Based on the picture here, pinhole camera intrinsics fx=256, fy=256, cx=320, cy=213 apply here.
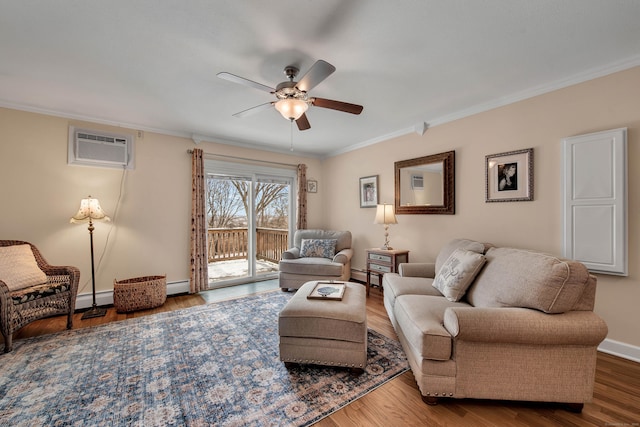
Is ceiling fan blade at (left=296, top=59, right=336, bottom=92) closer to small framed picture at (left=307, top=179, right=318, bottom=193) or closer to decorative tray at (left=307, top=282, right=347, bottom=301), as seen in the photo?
decorative tray at (left=307, top=282, right=347, bottom=301)

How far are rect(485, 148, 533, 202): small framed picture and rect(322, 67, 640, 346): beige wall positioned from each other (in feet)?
0.20

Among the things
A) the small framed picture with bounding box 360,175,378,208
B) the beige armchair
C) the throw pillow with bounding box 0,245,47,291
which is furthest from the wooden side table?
the throw pillow with bounding box 0,245,47,291

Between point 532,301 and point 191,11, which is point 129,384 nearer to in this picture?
point 191,11

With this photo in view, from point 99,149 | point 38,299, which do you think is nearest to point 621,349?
point 38,299

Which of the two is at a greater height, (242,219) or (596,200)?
(596,200)

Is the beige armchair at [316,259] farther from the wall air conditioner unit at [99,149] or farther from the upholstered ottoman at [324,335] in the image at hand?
the wall air conditioner unit at [99,149]

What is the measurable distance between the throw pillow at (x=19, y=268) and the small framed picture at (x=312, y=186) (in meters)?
3.91

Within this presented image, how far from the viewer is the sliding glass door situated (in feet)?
14.5

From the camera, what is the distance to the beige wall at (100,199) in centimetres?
294

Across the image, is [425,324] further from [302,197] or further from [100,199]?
[100,199]

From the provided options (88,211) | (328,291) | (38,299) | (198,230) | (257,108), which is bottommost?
(38,299)

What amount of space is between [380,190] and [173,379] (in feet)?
11.7

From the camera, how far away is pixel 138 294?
3.22 metres

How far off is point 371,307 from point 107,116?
420 centimetres
